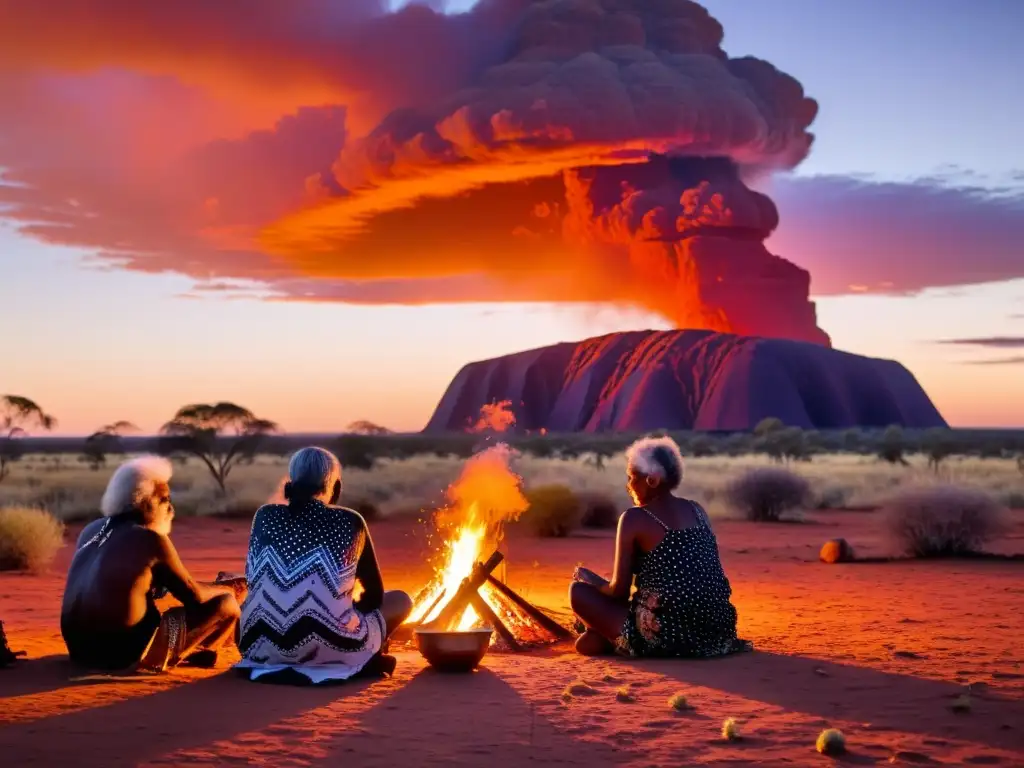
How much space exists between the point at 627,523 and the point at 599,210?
248ft

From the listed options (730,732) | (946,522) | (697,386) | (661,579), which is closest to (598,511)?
(946,522)

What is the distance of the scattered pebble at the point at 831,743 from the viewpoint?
5.04 m

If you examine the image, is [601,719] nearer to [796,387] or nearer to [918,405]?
[796,387]

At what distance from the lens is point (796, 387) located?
78.2 meters

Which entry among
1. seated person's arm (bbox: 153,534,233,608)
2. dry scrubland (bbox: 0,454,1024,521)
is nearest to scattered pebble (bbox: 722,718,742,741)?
seated person's arm (bbox: 153,534,233,608)

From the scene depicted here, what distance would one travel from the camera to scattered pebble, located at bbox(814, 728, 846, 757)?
5.04m

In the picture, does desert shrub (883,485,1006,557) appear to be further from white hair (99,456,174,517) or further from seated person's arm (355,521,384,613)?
white hair (99,456,174,517)

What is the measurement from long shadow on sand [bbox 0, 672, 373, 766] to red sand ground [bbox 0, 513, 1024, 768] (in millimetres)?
14

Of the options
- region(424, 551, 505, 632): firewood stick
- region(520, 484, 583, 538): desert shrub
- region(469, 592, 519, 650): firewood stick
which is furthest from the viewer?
region(520, 484, 583, 538): desert shrub

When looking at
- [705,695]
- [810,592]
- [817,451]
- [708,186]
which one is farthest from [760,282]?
[705,695]

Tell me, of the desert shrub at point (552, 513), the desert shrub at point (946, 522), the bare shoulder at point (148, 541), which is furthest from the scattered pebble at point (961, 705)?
the desert shrub at point (552, 513)

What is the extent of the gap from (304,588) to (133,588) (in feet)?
3.27

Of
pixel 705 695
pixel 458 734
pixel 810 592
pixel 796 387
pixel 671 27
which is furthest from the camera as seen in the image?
pixel 671 27

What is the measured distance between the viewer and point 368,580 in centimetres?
662
